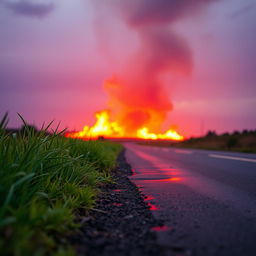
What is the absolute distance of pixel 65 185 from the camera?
3.60 meters

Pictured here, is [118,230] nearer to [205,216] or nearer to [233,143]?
[205,216]

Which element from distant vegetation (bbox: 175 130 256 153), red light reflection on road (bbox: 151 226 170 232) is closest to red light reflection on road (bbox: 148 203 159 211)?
red light reflection on road (bbox: 151 226 170 232)

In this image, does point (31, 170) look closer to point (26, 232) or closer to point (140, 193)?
point (26, 232)

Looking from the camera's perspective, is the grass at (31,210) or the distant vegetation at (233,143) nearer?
the grass at (31,210)

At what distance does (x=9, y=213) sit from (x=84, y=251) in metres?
0.70

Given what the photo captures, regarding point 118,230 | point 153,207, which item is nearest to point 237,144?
point 153,207

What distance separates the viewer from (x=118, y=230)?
274 centimetres

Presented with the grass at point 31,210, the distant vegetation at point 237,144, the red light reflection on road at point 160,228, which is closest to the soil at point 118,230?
the red light reflection on road at point 160,228

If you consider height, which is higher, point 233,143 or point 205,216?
point 233,143

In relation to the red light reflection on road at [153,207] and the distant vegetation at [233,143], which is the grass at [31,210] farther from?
the distant vegetation at [233,143]

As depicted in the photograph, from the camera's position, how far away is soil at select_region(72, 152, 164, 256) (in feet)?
7.38

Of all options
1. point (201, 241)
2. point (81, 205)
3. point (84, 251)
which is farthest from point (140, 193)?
point (84, 251)

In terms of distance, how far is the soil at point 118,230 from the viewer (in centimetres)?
225

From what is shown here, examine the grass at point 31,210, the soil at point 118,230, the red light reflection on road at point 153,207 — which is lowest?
the red light reflection on road at point 153,207
